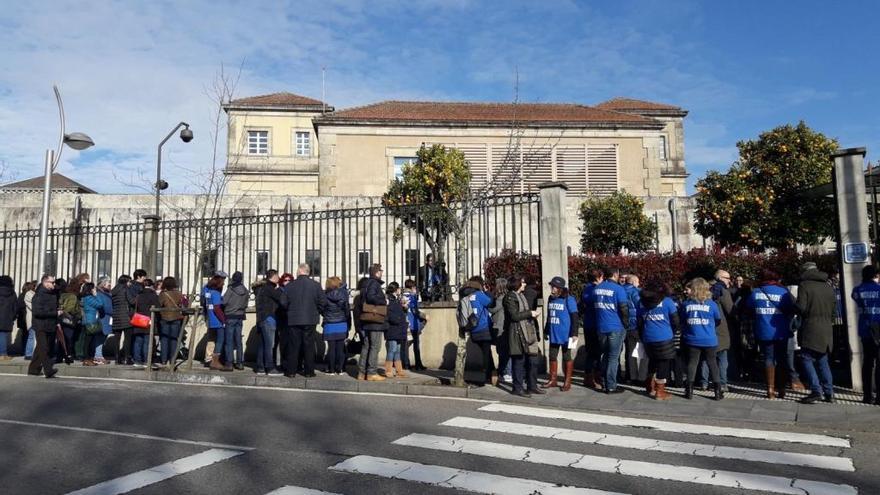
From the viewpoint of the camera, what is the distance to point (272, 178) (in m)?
48.9

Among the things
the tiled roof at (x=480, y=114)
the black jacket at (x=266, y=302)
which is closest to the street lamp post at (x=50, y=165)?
the black jacket at (x=266, y=302)

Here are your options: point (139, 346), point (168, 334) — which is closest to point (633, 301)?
point (168, 334)

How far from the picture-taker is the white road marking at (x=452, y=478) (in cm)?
492

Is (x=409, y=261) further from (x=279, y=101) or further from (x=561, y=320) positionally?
(x=279, y=101)

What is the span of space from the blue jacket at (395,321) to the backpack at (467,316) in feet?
4.53

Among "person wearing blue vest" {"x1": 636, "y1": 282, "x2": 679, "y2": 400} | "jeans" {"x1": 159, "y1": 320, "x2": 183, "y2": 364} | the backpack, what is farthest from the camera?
"jeans" {"x1": 159, "y1": 320, "x2": 183, "y2": 364}

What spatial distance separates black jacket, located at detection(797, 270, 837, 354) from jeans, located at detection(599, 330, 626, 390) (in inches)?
90.4

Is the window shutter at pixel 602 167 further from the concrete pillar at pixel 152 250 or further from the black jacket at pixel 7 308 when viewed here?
the black jacket at pixel 7 308

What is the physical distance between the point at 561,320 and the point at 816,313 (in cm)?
329

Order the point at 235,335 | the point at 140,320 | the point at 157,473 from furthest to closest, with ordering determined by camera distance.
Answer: the point at 140,320 < the point at 235,335 < the point at 157,473

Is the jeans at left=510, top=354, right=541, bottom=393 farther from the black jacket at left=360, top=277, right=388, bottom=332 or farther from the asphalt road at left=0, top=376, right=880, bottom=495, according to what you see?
the black jacket at left=360, top=277, right=388, bottom=332

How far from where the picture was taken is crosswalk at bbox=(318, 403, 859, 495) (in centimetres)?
513

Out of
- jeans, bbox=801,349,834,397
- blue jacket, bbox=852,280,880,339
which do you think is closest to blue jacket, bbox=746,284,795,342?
jeans, bbox=801,349,834,397

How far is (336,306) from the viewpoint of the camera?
1066 cm
